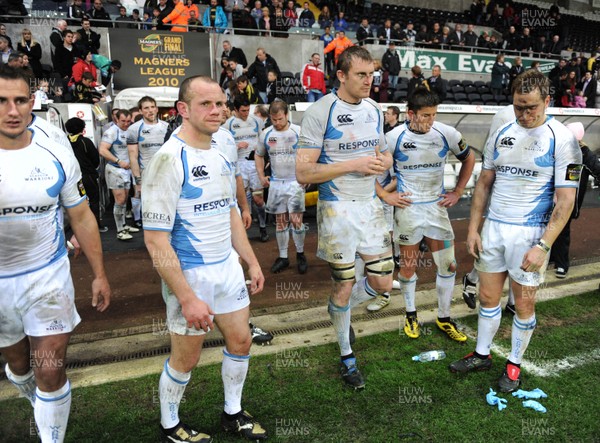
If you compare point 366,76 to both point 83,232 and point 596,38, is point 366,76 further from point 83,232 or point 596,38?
point 596,38

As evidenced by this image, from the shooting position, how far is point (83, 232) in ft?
10.1

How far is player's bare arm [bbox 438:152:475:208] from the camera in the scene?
16.0ft

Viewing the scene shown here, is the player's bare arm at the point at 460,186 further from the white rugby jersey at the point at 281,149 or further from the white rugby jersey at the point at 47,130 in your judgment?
the white rugby jersey at the point at 47,130

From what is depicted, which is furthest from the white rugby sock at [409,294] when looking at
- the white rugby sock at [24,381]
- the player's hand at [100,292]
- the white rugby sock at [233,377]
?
the white rugby sock at [24,381]

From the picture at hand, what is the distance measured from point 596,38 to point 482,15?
10.6 meters

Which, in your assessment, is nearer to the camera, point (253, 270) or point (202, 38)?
point (253, 270)

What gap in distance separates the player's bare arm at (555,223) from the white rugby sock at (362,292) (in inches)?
53.9

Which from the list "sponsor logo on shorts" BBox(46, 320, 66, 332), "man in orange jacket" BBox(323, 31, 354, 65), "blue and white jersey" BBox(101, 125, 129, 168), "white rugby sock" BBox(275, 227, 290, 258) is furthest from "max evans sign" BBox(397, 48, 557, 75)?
"sponsor logo on shorts" BBox(46, 320, 66, 332)

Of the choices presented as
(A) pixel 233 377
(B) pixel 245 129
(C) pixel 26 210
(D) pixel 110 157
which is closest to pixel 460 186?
(A) pixel 233 377

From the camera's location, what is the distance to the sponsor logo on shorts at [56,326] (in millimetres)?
2859

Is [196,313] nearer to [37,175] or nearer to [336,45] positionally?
[37,175]

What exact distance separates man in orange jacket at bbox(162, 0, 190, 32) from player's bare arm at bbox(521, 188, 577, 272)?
15313 millimetres

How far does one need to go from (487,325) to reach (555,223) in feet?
3.59

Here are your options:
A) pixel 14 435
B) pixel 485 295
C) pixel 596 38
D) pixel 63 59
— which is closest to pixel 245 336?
pixel 14 435
